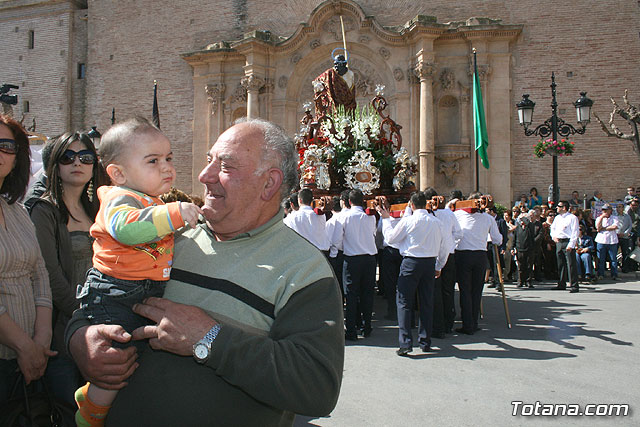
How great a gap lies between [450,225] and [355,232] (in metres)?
1.56

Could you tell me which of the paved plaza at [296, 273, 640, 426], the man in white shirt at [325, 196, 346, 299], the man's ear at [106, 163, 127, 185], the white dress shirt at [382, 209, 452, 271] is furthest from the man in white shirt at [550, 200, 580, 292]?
the man's ear at [106, 163, 127, 185]

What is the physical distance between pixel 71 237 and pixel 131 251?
163 cm

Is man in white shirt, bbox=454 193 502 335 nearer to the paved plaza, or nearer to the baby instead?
the paved plaza

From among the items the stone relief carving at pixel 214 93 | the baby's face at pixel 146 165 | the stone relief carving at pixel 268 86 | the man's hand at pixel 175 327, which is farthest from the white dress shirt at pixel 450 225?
the stone relief carving at pixel 214 93

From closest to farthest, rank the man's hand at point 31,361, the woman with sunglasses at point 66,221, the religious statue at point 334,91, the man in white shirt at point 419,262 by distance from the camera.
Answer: the man's hand at point 31,361 < the woman with sunglasses at point 66,221 < the man in white shirt at point 419,262 < the religious statue at point 334,91

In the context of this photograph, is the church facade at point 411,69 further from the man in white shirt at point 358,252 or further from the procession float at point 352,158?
the man in white shirt at point 358,252

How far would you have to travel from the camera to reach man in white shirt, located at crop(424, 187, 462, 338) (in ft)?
25.6

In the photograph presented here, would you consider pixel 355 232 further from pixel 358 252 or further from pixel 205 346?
pixel 205 346

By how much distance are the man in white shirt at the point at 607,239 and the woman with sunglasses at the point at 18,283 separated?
14.8m

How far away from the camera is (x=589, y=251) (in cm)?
1396

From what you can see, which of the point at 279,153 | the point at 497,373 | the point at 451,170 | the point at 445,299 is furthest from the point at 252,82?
the point at 279,153

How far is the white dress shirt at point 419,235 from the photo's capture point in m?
7.02

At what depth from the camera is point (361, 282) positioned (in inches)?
320

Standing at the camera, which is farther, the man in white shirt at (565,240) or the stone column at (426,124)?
the stone column at (426,124)
